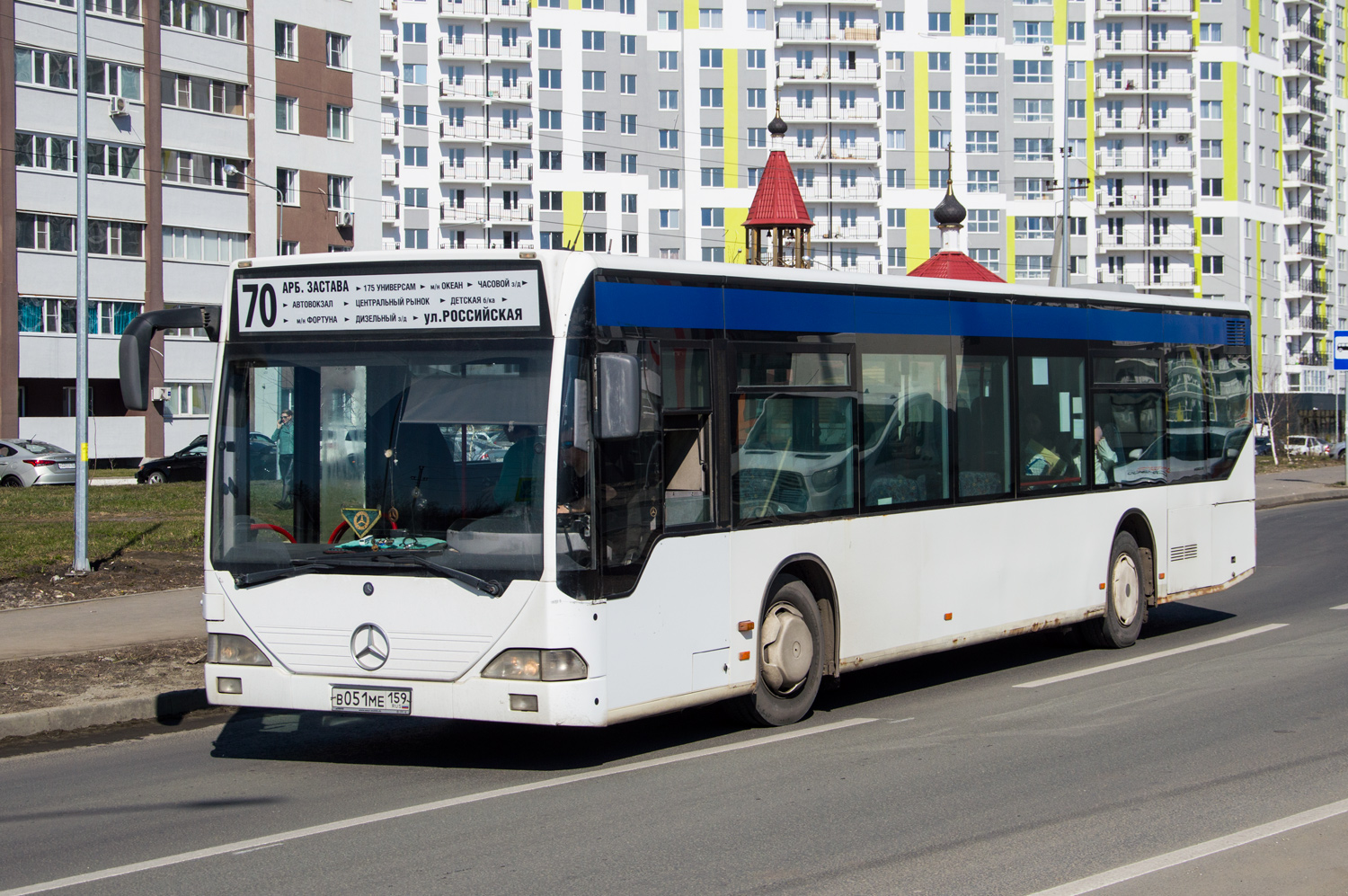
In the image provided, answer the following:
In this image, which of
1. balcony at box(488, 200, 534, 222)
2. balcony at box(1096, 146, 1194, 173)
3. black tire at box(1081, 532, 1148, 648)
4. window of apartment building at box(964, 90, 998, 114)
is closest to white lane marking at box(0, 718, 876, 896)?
black tire at box(1081, 532, 1148, 648)

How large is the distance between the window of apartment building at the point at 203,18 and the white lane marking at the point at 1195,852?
61.6 metres

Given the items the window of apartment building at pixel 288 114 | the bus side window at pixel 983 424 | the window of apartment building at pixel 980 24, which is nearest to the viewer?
the bus side window at pixel 983 424

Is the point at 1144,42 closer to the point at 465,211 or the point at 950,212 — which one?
the point at 465,211

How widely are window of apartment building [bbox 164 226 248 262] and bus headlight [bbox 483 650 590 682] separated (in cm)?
5598

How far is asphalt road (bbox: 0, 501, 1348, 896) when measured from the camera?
6.36 m

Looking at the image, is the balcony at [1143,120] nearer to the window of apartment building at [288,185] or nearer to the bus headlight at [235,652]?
the window of apartment building at [288,185]

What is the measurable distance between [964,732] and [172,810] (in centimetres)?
463

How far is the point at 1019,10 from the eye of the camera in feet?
344

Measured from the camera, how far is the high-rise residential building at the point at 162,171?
57781 mm

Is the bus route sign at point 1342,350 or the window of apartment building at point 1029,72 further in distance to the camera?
the window of apartment building at point 1029,72

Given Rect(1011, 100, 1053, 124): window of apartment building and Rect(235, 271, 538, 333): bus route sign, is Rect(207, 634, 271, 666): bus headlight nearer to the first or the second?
Rect(235, 271, 538, 333): bus route sign

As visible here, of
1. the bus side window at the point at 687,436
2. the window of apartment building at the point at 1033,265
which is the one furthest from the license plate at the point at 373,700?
the window of apartment building at the point at 1033,265

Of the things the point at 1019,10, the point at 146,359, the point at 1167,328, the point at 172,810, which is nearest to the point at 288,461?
the point at 146,359

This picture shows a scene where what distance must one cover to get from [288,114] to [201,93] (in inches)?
139
